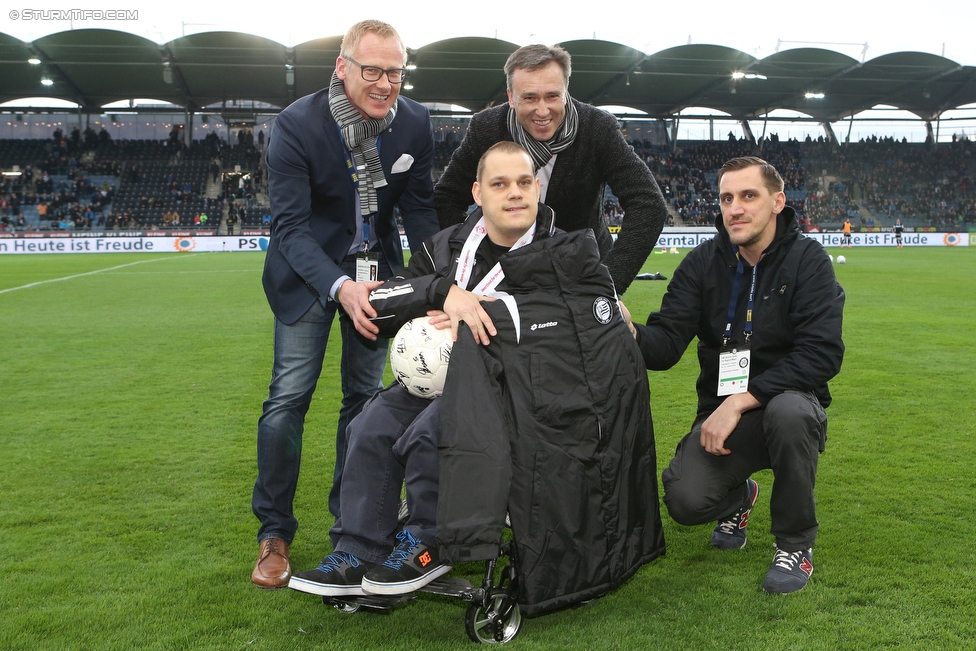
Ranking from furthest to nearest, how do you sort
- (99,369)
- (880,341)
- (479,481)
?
(880,341), (99,369), (479,481)

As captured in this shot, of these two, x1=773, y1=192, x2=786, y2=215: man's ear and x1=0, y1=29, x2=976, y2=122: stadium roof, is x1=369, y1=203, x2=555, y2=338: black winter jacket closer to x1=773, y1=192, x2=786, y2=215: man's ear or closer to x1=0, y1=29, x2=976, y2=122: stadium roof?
x1=773, y1=192, x2=786, y2=215: man's ear

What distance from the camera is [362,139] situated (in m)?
3.41

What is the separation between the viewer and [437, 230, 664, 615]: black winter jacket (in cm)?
259

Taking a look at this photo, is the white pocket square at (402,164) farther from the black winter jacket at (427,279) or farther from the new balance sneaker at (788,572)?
the new balance sneaker at (788,572)

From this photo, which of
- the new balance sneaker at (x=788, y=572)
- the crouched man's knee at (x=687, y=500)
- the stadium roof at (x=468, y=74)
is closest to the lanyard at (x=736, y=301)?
the crouched man's knee at (x=687, y=500)

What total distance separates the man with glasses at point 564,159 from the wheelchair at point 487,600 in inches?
52.3

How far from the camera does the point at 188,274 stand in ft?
64.5

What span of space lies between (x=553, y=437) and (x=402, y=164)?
4.95 feet

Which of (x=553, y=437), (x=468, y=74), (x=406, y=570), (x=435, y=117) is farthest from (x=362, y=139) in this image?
(x=435, y=117)

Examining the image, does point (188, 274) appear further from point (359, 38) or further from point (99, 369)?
point (359, 38)

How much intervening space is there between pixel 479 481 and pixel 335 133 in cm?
166

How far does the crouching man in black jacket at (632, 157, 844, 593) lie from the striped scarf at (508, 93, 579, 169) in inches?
27.2

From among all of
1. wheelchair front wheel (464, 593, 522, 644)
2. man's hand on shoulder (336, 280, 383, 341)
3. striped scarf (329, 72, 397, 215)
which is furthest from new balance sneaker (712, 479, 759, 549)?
striped scarf (329, 72, 397, 215)

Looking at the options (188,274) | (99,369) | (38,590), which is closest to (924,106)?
(188,274)
